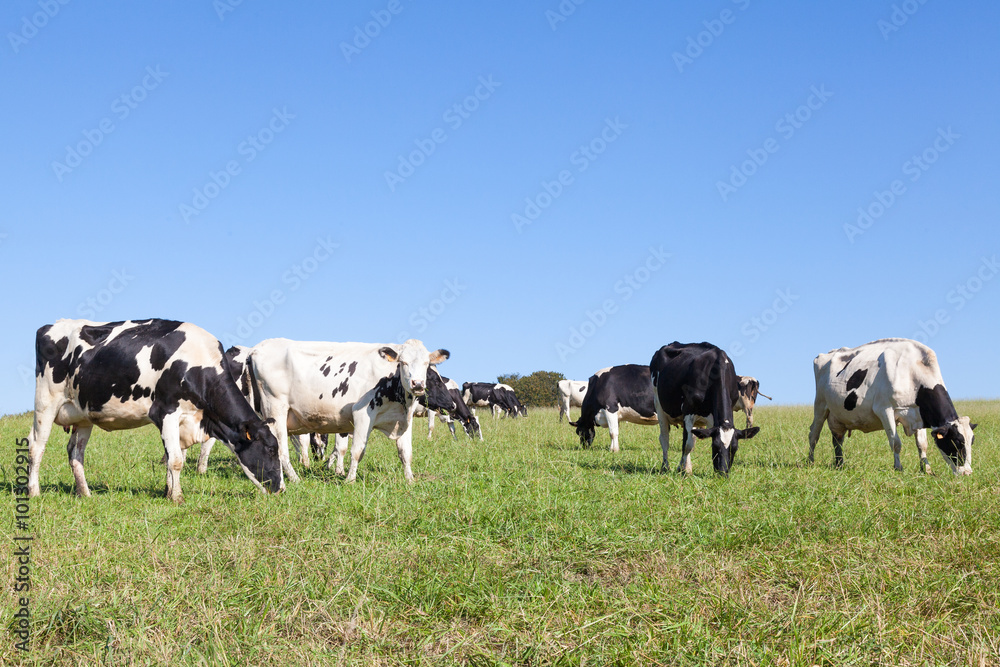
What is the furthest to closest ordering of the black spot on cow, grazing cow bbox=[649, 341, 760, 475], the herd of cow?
the black spot on cow < grazing cow bbox=[649, 341, 760, 475] < the herd of cow

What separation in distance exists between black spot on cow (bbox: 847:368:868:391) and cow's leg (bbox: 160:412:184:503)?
1070cm

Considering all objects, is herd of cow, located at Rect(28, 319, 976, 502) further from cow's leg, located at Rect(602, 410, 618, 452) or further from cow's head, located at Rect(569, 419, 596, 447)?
cow's leg, located at Rect(602, 410, 618, 452)

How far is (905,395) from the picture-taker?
1274 centimetres

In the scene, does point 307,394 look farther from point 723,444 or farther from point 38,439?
point 723,444

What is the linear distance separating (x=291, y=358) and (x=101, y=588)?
291 inches

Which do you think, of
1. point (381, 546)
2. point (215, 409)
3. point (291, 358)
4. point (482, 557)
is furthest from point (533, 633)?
point (291, 358)

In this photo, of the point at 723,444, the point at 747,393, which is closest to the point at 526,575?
the point at 723,444

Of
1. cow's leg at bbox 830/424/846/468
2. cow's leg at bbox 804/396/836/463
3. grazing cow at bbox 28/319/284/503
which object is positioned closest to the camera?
grazing cow at bbox 28/319/284/503

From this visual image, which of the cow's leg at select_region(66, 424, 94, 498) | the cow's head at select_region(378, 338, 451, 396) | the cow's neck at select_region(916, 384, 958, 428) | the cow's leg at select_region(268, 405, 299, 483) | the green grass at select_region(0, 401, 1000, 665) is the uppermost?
the cow's head at select_region(378, 338, 451, 396)

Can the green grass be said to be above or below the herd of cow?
below

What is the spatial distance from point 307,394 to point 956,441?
32.0ft

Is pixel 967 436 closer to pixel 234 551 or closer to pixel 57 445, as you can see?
pixel 234 551

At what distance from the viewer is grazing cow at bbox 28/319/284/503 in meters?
10.1

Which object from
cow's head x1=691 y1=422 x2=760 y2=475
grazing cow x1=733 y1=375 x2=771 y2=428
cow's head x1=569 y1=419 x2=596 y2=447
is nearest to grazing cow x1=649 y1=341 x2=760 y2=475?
cow's head x1=691 y1=422 x2=760 y2=475
